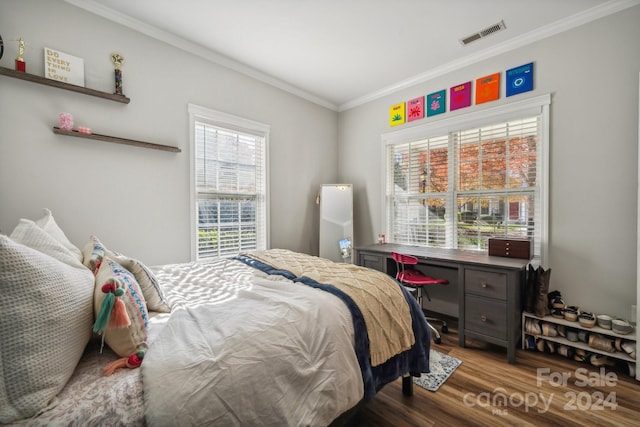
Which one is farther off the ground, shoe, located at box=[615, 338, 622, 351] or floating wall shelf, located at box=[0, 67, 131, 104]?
floating wall shelf, located at box=[0, 67, 131, 104]

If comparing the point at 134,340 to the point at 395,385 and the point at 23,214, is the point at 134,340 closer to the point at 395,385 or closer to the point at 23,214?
the point at 395,385

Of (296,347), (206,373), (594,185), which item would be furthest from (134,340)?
(594,185)

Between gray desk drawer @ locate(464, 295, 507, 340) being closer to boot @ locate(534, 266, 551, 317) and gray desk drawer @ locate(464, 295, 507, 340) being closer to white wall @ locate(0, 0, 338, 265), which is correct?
boot @ locate(534, 266, 551, 317)

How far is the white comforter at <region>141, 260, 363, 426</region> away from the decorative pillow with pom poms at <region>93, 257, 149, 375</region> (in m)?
0.05

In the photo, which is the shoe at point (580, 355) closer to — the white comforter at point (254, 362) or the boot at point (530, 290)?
the boot at point (530, 290)

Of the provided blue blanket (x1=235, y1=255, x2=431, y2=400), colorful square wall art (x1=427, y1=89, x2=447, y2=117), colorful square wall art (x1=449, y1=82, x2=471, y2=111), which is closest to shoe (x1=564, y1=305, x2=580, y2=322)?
blue blanket (x1=235, y1=255, x2=431, y2=400)

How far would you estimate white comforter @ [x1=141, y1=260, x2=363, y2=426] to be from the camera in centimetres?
83

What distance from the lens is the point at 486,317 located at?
2.29 meters

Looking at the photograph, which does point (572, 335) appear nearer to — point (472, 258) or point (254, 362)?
point (472, 258)

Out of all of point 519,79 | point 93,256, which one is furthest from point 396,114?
point 93,256

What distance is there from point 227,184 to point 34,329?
8.18 feet

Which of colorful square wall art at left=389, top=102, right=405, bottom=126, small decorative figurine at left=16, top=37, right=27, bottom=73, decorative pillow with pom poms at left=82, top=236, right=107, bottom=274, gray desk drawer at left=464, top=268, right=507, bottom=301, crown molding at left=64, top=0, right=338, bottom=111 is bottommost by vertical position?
gray desk drawer at left=464, top=268, right=507, bottom=301

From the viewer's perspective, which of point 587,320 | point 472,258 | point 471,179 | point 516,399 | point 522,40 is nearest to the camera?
point 516,399

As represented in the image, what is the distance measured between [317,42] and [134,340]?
2886 mm
